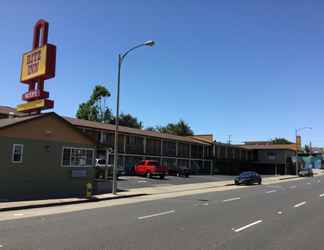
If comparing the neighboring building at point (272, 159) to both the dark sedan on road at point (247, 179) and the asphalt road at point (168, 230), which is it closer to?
the dark sedan on road at point (247, 179)

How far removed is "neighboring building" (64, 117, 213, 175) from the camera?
44.7m

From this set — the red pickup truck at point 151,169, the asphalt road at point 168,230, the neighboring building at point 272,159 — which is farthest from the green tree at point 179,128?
the asphalt road at point 168,230

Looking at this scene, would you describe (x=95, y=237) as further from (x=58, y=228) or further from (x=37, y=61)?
(x=37, y=61)

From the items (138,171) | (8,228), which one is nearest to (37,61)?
(8,228)

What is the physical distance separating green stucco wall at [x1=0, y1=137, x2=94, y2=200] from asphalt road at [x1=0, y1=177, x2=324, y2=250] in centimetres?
789

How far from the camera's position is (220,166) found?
244 feet

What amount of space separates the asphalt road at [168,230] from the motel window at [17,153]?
8199mm

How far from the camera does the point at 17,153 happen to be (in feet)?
72.1

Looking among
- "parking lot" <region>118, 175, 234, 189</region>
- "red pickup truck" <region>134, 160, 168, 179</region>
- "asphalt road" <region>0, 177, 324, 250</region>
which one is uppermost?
"red pickup truck" <region>134, 160, 168, 179</region>

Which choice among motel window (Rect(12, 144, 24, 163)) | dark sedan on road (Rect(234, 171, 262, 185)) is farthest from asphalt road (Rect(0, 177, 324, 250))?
dark sedan on road (Rect(234, 171, 262, 185))

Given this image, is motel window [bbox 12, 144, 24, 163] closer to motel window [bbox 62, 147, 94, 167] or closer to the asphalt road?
motel window [bbox 62, 147, 94, 167]

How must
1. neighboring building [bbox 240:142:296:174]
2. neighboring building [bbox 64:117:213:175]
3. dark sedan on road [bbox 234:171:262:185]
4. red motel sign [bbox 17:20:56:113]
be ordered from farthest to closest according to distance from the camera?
neighboring building [bbox 240:142:296:174] → neighboring building [bbox 64:117:213:175] → dark sedan on road [bbox 234:171:262:185] → red motel sign [bbox 17:20:56:113]

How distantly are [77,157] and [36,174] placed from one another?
11.2 ft

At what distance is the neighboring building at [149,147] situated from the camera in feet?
147
